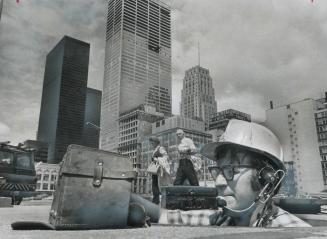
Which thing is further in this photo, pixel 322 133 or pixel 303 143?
pixel 303 143

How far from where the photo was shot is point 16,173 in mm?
13078

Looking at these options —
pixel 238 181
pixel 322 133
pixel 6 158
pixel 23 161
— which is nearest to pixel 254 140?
pixel 238 181

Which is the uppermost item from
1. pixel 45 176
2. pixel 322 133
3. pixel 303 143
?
pixel 322 133

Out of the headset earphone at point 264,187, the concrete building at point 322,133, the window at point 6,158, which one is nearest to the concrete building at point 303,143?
the concrete building at point 322,133

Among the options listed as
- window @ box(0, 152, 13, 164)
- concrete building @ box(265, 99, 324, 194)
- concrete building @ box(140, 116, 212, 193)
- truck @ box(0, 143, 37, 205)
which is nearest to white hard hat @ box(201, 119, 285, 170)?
truck @ box(0, 143, 37, 205)

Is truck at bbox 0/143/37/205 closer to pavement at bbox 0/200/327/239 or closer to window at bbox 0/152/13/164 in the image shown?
window at bbox 0/152/13/164

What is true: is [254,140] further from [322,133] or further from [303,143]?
[303,143]

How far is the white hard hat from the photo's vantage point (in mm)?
3756

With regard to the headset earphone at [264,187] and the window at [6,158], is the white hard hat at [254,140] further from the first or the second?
the window at [6,158]

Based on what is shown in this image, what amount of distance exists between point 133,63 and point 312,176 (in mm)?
131755

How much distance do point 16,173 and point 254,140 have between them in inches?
490

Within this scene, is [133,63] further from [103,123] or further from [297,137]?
[297,137]

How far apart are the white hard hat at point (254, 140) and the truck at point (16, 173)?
11.3 m

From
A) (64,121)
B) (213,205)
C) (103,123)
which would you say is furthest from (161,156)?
(64,121)
